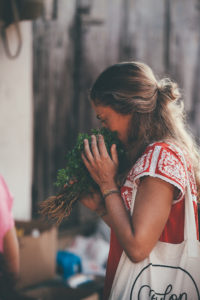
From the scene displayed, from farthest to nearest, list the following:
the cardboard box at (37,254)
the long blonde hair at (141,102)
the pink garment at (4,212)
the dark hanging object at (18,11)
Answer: the dark hanging object at (18,11) → the cardboard box at (37,254) → the pink garment at (4,212) → the long blonde hair at (141,102)

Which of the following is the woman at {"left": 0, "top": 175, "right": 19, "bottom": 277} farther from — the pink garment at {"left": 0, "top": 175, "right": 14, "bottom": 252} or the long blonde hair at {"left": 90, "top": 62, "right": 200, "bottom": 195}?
the long blonde hair at {"left": 90, "top": 62, "right": 200, "bottom": 195}

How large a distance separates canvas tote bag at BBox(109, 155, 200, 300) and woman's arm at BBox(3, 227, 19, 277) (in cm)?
79

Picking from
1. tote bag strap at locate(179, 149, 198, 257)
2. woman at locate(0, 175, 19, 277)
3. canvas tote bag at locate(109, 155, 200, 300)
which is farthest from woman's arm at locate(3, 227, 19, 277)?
tote bag strap at locate(179, 149, 198, 257)

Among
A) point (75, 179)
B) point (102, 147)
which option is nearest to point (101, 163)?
point (102, 147)

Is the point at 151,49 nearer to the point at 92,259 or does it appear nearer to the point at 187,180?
the point at 92,259

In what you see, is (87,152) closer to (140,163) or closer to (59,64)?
(140,163)

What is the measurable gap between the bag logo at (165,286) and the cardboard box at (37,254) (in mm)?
1816

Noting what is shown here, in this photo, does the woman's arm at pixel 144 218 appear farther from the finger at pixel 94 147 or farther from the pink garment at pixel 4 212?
the pink garment at pixel 4 212

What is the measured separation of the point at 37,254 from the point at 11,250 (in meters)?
1.27

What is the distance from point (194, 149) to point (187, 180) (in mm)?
334

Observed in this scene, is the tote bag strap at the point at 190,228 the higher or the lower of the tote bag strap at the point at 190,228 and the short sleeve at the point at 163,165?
the lower

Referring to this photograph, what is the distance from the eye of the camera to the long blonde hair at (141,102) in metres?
1.93

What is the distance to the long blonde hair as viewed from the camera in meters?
1.93

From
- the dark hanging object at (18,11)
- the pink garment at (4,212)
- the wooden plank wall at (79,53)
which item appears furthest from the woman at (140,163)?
the wooden plank wall at (79,53)
